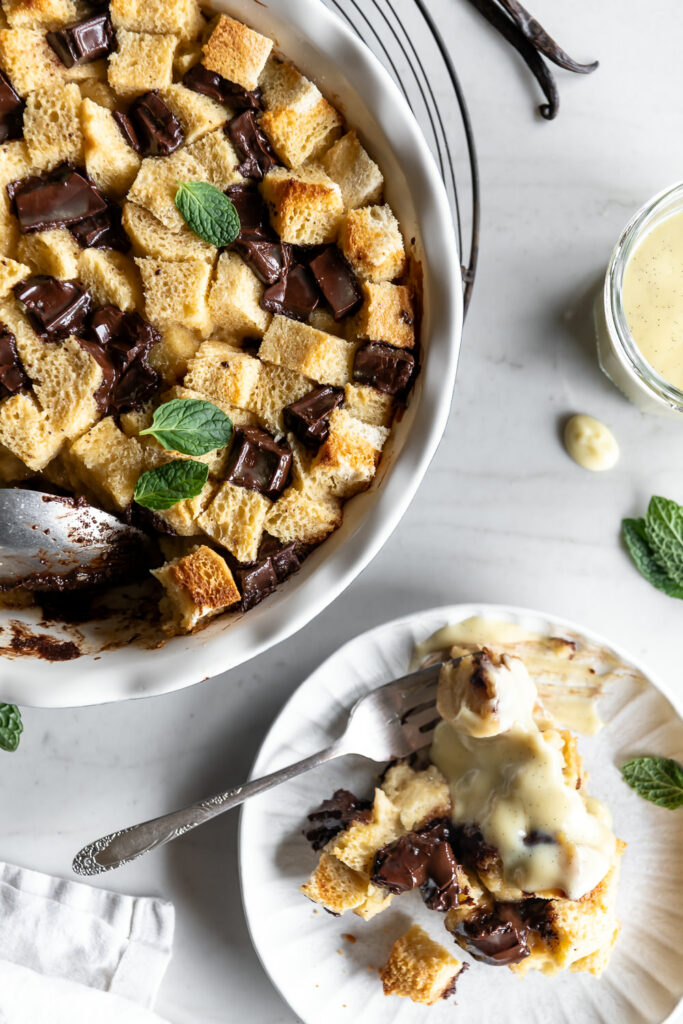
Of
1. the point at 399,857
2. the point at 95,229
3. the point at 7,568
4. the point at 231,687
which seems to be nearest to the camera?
the point at 95,229

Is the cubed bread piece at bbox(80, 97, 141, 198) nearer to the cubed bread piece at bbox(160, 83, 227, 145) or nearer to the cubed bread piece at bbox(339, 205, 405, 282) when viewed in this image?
the cubed bread piece at bbox(160, 83, 227, 145)

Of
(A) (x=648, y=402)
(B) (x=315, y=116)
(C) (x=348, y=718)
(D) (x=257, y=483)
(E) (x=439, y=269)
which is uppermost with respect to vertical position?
(B) (x=315, y=116)

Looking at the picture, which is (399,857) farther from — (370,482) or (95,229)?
(95,229)

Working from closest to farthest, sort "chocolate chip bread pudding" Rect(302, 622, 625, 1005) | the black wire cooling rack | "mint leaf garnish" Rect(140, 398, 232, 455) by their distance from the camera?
"mint leaf garnish" Rect(140, 398, 232, 455) → "chocolate chip bread pudding" Rect(302, 622, 625, 1005) → the black wire cooling rack

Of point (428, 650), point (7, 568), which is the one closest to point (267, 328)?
point (7, 568)

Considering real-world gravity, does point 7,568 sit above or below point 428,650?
above

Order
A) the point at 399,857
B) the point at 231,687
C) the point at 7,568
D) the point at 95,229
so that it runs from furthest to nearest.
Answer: the point at 231,687, the point at 399,857, the point at 7,568, the point at 95,229

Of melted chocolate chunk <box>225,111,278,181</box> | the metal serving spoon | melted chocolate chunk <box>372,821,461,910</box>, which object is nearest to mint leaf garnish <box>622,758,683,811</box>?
melted chocolate chunk <box>372,821,461,910</box>
